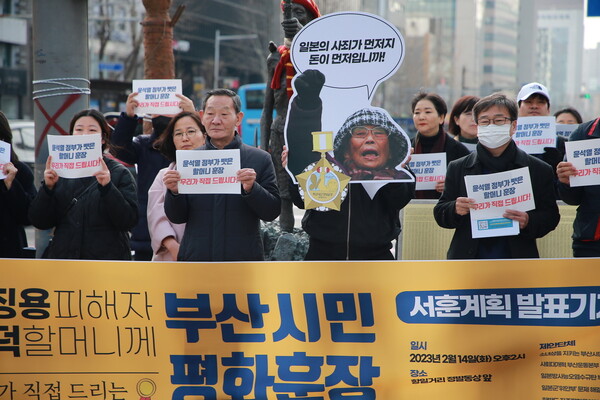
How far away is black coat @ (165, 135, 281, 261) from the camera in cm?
Result: 474

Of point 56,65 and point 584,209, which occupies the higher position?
point 56,65

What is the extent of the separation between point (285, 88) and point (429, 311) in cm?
399

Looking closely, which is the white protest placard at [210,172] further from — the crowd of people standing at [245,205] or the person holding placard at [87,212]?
the person holding placard at [87,212]

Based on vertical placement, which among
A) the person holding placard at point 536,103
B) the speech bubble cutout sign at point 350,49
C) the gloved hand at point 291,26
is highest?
the gloved hand at point 291,26

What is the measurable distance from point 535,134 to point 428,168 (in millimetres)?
1082

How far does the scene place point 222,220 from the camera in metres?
4.77

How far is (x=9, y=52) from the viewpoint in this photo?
4909 cm

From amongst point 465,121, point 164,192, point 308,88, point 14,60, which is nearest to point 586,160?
point 308,88

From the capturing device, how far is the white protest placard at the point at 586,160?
16.0 ft

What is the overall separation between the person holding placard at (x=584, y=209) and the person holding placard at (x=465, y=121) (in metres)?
1.71

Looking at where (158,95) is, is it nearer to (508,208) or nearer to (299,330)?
(299,330)

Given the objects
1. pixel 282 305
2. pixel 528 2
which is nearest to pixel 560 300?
pixel 282 305

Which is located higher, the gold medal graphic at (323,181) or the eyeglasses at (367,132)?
the eyeglasses at (367,132)

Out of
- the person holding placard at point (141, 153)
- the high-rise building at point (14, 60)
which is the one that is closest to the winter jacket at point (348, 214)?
the person holding placard at point (141, 153)
